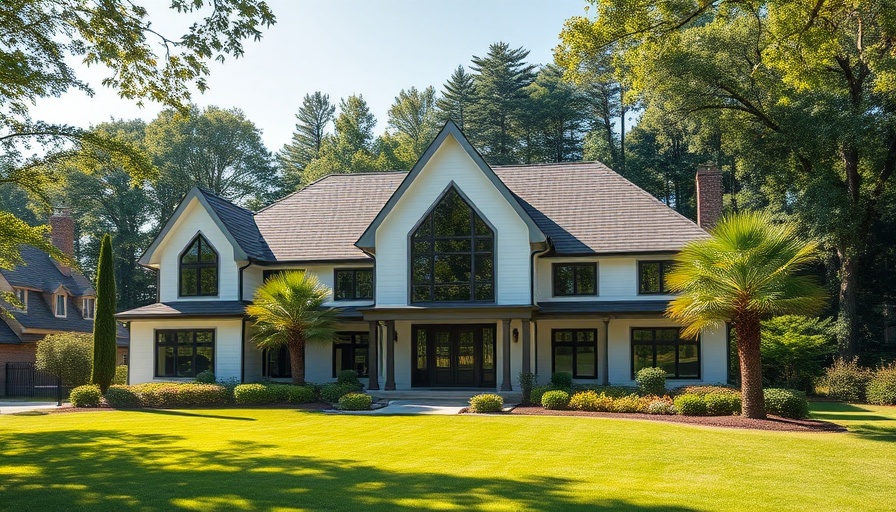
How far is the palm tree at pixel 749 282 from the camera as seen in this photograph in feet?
58.8

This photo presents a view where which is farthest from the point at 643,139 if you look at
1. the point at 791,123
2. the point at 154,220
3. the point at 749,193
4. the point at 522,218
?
the point at 154,220

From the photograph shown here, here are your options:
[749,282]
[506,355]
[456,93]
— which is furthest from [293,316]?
[456,93]

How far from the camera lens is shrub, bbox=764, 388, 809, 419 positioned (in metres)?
19.1

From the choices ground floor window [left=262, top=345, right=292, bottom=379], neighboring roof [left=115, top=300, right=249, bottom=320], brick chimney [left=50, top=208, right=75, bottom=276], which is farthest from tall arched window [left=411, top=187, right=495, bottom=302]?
brick chimney [left=50, top=208, right=75, bottom=276]

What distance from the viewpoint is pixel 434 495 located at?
9.64m

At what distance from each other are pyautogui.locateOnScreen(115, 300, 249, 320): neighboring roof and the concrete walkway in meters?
3.79

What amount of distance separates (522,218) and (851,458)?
13205mm

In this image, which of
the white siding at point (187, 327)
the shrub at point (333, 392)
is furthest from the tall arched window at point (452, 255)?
the white siding at point (187, 327)

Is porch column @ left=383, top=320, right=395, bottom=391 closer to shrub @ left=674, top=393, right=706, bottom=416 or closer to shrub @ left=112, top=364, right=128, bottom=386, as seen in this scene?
shrub @ left=674, top=393, right=706, bottom=416

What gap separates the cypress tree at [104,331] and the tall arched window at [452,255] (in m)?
10.2

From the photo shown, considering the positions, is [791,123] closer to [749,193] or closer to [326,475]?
[749,193]

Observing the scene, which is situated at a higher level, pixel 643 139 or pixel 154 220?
pixel 643 139

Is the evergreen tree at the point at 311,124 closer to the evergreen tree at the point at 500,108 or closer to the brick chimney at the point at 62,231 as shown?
the evergreen tree at the point at 500,108

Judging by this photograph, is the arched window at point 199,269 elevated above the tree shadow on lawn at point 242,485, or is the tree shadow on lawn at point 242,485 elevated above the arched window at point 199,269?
the arched window at point 199,269
